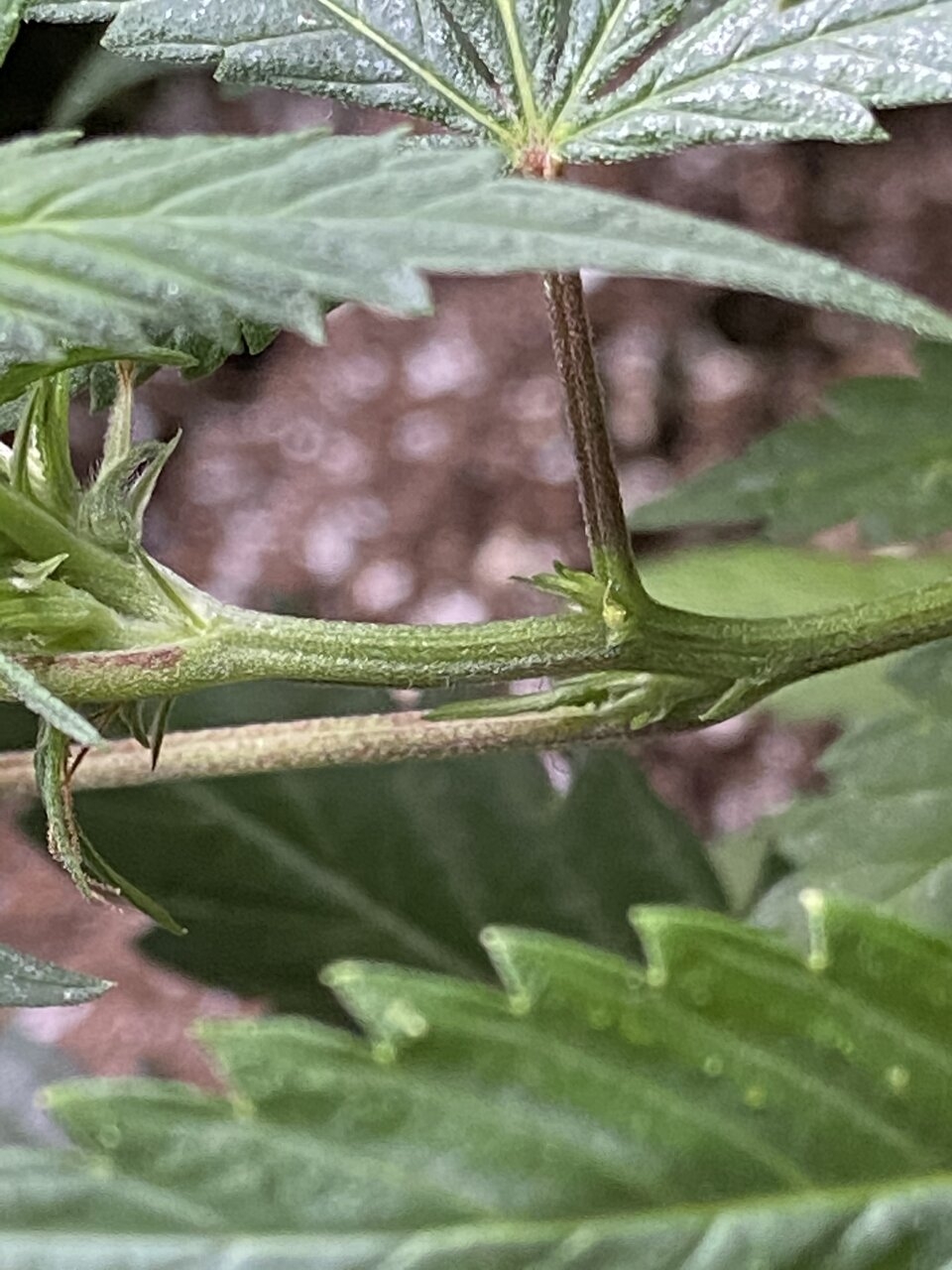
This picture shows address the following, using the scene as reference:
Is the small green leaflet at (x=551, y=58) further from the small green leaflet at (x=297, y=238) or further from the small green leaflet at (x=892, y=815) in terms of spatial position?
the small green leaflet at (x=892, y=815)

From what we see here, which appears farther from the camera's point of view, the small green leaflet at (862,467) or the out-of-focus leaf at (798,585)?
the out-of-focus leaf at (798,585)

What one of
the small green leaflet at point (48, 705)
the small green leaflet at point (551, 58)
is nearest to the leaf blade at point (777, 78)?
the small green leaflet at point (551, 58)

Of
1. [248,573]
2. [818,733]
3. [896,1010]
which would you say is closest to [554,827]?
[896,1010]

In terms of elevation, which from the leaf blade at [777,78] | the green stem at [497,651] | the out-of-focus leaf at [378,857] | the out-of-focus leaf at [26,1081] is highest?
the leaf blade at [777,78]

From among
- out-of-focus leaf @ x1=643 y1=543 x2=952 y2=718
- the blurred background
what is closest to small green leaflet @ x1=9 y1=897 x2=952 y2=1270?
out-of-focus leaf @ x1=643 y1=543 x2=952 y2=718

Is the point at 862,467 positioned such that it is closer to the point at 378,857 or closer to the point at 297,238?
the point at 378,857

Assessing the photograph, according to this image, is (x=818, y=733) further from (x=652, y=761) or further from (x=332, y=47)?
(x=332, y=47)
